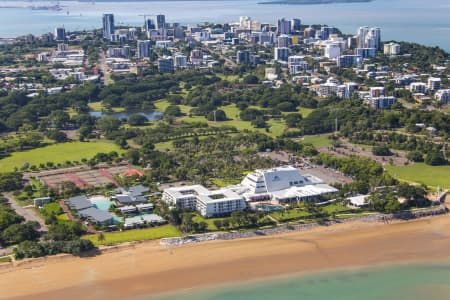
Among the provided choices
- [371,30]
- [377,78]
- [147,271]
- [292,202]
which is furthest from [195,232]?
[371,30]

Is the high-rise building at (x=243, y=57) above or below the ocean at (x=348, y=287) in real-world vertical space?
above

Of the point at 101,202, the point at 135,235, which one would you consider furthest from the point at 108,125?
the point at 135,235

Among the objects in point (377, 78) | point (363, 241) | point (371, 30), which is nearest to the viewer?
point (363, 241)

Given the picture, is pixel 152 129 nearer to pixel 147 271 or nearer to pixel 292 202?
pixel 292 202

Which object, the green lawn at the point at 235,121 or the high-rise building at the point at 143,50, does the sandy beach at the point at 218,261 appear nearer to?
the green lawn at the point at 235,121

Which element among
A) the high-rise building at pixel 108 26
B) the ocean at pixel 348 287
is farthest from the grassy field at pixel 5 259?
the high-rise building at pixel 108 26

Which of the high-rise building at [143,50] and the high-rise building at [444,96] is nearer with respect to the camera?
the high-rise building at [444,96]

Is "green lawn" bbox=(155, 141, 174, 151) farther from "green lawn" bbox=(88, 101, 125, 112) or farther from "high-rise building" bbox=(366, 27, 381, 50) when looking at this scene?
"high-rise building" bbox=(366, 27, 381, 50)
